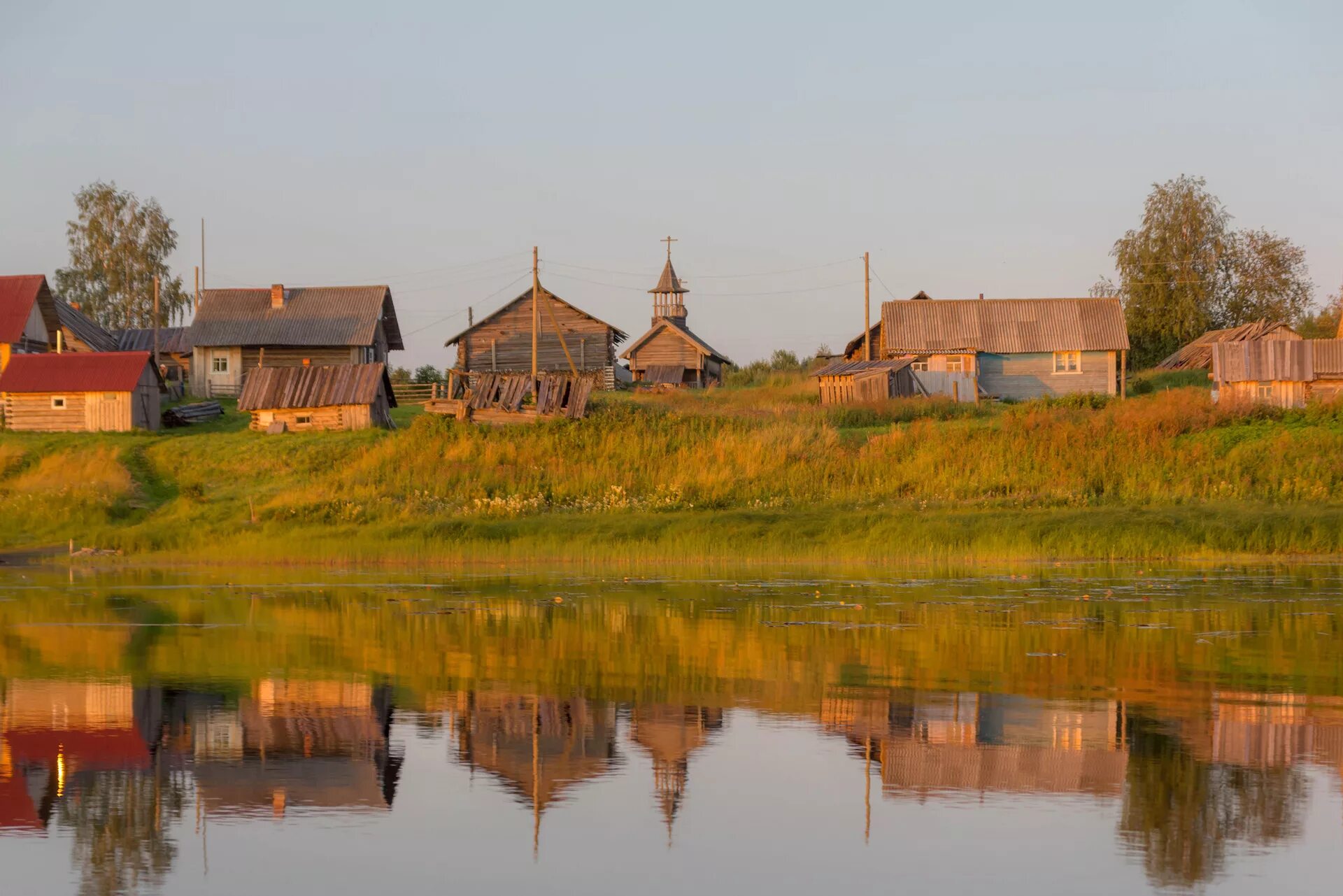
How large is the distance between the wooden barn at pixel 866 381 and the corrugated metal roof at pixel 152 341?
3084 centimetres

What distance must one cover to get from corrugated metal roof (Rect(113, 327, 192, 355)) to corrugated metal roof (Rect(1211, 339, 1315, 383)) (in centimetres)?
4628

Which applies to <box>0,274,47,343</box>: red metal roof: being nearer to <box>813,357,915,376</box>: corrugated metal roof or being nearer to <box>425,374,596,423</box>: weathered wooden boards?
<box>425,374,596,423</box>: weathered wooden boards

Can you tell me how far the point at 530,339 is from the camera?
236ft

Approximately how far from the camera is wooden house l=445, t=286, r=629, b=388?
72.0m

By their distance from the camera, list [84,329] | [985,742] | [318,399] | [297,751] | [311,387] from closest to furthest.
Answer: [297,751]
[985,742]
[318,399]
[311,387]
[84,329]

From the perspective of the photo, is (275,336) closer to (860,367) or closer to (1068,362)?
(860,367)

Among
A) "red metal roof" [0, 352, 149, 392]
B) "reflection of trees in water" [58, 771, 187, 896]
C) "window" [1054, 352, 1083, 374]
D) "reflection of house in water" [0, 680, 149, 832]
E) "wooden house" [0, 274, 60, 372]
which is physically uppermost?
"wooden house" [0, 274, 60, 372]

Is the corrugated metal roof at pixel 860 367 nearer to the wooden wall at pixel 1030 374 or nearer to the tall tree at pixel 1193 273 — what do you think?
the wooden wall at pixel 1030 374

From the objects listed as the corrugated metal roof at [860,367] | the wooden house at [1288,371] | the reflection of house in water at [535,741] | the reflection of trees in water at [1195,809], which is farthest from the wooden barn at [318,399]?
the reflection of trees in water at [1195,809]

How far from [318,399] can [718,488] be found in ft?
63.8

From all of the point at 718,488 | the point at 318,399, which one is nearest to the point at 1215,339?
the point at 718,488

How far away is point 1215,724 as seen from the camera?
528 inches

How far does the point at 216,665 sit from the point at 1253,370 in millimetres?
45286

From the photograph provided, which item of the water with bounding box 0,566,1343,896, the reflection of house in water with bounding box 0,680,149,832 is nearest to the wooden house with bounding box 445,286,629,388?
the water with bounding box 0,566,1343,896
